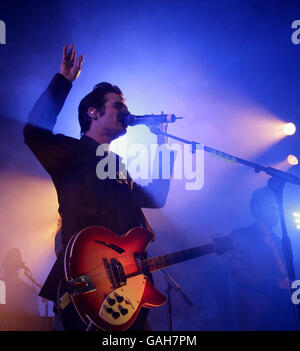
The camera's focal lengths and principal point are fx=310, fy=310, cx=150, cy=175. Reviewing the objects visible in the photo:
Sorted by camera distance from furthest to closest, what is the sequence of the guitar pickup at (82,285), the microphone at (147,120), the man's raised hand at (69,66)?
the microphone at (147,120)
the man's raised hand at (69,66)
the guitar pickup at (82,285)

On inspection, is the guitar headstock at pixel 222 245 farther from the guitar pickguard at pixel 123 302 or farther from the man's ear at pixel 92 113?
the man's ear at pixel 92 113

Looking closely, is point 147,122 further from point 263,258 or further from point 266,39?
point 266,39

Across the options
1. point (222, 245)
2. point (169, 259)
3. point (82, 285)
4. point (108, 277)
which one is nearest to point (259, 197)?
point (222, 245)

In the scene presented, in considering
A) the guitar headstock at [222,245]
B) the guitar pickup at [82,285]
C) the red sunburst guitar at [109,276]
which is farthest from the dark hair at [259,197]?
the guitar pickup at [82,285]

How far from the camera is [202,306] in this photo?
173 inches

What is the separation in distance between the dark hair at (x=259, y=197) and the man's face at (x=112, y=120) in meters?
2.55

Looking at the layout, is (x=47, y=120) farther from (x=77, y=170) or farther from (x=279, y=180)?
(x=279, y=180)

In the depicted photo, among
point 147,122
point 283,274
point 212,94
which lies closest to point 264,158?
point 212,94

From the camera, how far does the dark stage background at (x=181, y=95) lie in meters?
3.66

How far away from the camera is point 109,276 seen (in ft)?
4.96

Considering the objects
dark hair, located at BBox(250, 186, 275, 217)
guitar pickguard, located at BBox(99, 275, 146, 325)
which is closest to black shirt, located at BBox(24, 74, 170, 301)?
guitar pickguard, located at BBox(99, 275, 146, 325)

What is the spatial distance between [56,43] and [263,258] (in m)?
3.49

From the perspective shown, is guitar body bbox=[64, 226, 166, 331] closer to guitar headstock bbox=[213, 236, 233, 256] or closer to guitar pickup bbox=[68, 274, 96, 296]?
guitar pickup bbox=[68, 274, 96, 296]

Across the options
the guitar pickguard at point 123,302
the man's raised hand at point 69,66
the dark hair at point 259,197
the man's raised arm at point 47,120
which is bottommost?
the guitar pickguard at point 123,302
